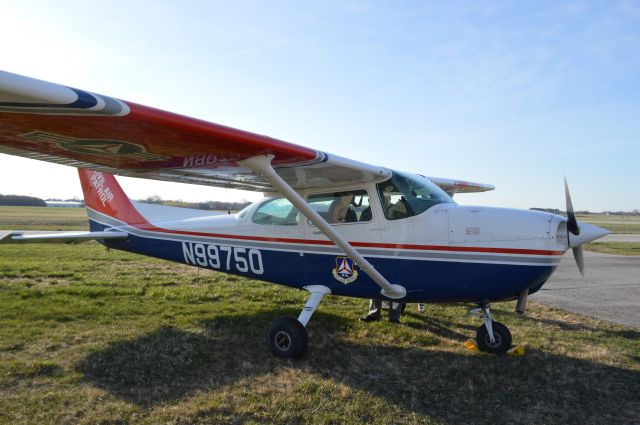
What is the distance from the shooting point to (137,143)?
415cm

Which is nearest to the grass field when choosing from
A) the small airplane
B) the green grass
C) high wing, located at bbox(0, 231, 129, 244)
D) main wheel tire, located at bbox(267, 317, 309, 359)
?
main wheel tire, located at bbox(267, 317, 309, 359)

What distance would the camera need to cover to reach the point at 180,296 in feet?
25.6

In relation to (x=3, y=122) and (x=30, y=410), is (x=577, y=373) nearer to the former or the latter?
(x=30, y=410)

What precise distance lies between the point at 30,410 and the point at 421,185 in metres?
4.31

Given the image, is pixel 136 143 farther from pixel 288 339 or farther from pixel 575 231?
pixel 575 231

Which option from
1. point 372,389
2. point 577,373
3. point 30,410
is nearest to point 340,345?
point 372,389

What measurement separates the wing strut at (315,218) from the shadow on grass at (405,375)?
2.51 feet

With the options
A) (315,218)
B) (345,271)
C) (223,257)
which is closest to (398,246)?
(345,271)

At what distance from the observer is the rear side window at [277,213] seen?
19.2ft

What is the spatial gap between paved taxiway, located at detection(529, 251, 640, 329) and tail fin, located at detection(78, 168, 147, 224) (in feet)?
25.0

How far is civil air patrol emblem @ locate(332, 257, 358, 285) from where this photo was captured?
533cm

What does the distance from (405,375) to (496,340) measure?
140cm

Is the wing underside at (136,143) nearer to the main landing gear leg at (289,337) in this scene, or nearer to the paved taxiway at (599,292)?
the main landing gear leg at (289,337)

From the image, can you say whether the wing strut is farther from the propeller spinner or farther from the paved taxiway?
the paved taxiway
